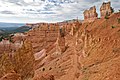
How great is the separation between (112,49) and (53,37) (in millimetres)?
70904

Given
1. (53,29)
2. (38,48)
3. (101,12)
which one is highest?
(101,12)

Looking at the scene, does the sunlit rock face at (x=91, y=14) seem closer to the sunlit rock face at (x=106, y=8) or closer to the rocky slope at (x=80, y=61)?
the sunlit rock face at (x=106, y=8)

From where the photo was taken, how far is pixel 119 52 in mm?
23625

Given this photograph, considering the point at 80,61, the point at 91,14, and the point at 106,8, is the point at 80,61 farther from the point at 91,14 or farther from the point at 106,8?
the point at 91,14

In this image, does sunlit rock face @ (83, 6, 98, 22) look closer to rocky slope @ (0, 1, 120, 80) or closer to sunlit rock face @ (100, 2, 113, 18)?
sunlit rock face @ (100, 2, 113, 18)

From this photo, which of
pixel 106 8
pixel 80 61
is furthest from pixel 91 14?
pixel 80 61

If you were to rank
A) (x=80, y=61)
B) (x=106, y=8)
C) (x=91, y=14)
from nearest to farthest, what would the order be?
(x=80, y=61) → (x=106, y=8) → (x=91, y=14)

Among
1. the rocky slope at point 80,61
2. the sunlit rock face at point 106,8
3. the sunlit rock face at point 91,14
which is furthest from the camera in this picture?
the sunlit rock face at point 91,14

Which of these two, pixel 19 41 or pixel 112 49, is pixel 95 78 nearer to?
pixel 112 49

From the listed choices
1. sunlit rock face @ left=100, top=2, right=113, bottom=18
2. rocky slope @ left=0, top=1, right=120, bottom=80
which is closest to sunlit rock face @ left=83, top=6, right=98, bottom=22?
sunlit rock face @ left=100, top=2, right=113, bottom=18

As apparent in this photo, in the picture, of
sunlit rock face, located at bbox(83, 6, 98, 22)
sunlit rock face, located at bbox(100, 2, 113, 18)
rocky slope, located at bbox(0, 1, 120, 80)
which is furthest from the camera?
sunlit rock face, located at bbox(83, 6, 98, 22)

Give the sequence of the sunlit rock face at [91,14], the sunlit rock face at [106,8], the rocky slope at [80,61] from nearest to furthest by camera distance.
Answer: the rocky slope at [80,61], the sunlit rock face at [106,8], the sunlit rock face at [91,14]

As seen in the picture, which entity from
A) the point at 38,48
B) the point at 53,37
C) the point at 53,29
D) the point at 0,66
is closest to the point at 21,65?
the point at 0,66

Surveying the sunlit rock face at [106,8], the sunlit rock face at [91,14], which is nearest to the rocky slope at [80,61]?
the sunlit rock face at [91,14]
